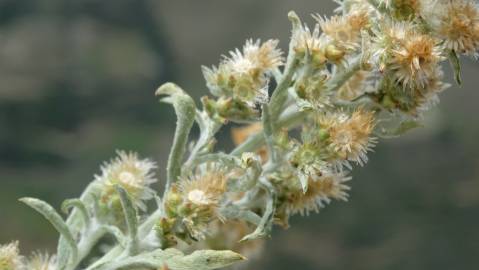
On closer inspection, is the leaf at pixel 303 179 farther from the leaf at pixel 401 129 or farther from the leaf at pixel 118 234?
the leaf at pixel 118 234

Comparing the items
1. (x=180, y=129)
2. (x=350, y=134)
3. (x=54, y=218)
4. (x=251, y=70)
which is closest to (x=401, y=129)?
(x=350, y=134)

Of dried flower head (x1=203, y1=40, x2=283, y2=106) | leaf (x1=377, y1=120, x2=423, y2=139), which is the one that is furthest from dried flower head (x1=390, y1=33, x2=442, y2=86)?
dried flower head (x1=203, y1=40, x2=283, y2=106)

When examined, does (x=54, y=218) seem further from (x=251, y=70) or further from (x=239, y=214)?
(x=251, y=70)

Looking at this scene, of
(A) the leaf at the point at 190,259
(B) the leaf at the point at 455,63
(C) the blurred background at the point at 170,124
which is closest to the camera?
(A) the leaf at the point at 190,259

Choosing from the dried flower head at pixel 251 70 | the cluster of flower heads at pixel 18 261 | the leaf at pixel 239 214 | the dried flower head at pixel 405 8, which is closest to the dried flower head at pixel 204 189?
the leaf at pixel 239 214

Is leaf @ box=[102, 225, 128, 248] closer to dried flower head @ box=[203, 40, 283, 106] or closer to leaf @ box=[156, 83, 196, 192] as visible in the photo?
leaf @ box=[156, 83, 196, 192]
